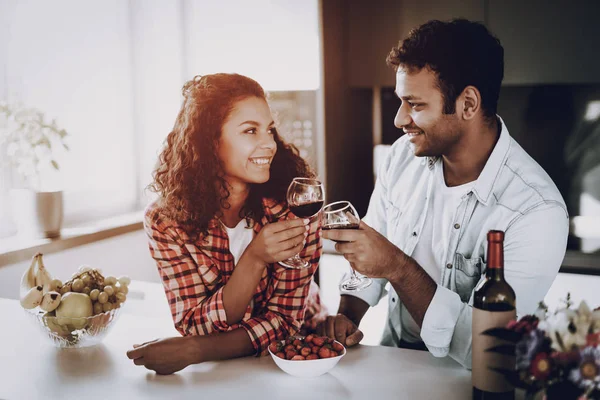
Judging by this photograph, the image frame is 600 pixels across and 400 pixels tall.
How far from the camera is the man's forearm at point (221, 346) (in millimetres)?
1343

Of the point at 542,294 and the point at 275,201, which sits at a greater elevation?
the point at 275,201

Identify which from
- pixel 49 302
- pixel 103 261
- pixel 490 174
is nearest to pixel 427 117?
pixel 490 174

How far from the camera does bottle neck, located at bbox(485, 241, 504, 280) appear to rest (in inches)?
39.1

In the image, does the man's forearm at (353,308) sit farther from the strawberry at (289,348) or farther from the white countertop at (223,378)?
the strawberry at (289,348)

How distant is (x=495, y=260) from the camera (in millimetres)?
1000

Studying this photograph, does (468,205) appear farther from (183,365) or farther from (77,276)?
(77,276)

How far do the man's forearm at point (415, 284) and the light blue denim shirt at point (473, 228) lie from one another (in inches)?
1.4

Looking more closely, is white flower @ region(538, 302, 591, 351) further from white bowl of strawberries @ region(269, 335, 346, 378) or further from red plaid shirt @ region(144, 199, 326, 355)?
red plaid shirt @ region(144, 199, 326, 355)

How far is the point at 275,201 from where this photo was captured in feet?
5.70

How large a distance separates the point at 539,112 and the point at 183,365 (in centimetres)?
229

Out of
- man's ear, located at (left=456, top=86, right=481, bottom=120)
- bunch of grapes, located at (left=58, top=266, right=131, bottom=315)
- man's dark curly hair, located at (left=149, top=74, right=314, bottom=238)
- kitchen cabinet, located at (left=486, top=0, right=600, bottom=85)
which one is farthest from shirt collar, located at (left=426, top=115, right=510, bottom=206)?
kitchen cabinet, located at (left=486, top=0, right=600, bottom=85)

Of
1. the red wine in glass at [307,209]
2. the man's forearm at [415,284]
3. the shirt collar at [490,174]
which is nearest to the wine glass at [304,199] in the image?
the red wine in glass at [307,209]

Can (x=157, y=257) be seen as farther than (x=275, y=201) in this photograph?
No

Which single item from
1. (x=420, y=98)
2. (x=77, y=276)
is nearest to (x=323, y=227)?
(x=420, y=98)
